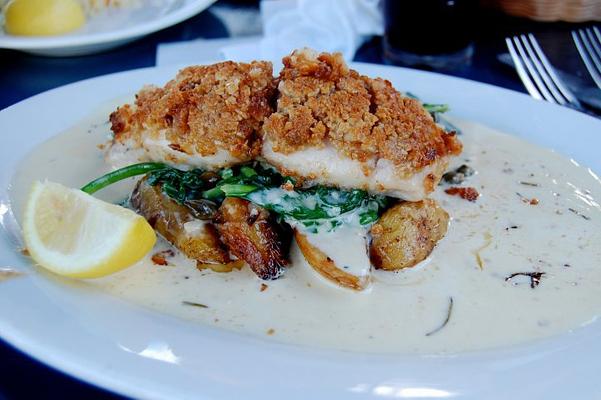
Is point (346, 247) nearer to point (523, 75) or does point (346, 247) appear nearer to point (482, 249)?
point (482, 249)

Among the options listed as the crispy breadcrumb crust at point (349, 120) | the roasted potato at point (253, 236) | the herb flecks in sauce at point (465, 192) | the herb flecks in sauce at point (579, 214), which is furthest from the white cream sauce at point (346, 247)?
the herb flecks in sauce at point (579, 214)

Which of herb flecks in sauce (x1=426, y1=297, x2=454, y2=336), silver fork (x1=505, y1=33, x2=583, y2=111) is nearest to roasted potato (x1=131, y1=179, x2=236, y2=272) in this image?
herb flecks in sauce (x1=426, y1=297, x2=454, y2=336)

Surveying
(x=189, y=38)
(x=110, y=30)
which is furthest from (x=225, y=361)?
(x=189, y=38)

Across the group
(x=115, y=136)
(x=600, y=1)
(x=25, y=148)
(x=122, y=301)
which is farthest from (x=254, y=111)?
(x=600, y=1)

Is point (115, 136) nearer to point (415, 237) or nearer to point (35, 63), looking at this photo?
point (415, 237)

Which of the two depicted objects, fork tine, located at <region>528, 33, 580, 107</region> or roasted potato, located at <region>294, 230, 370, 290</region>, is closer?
roasted potato, located at <region>294, 230, 370, 290</region>

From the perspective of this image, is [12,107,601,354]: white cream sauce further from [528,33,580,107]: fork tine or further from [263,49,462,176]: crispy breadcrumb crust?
[528,33,580,107]: fork tine
